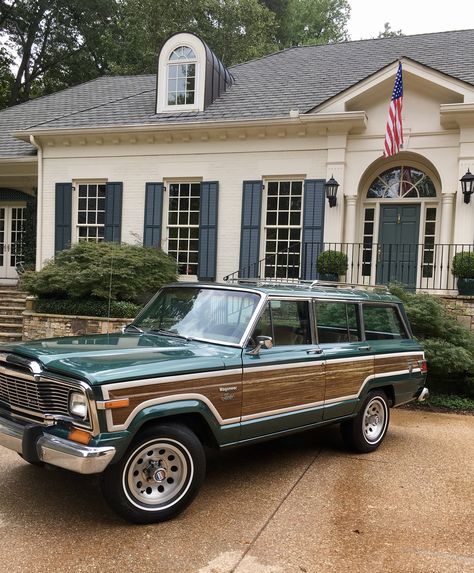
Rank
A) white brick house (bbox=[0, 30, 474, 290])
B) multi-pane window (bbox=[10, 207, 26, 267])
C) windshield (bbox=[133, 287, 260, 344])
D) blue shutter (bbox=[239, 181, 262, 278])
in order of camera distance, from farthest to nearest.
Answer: multi-pane window (bbox=[10, 207, 26, 267]) < blue shutter (bbox=[239, 181, 262, 278]) < white brick house (bbox=[0, 30, 474, 290]) < windshield (bbox=[133, 287, 260, 344])

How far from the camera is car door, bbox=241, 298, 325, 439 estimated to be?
409cm

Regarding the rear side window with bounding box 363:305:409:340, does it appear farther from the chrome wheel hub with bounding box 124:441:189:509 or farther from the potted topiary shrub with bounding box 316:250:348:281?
the potted topiary shrub with bounding box 316:250:348:281

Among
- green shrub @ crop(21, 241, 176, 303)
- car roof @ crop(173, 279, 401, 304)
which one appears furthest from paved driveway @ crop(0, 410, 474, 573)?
green shrub @ crop(21, 241, 176, 303)

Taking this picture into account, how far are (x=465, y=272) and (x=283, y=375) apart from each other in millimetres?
6651

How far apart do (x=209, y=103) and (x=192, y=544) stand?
12.0 metres

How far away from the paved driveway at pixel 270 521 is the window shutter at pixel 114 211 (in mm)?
8911

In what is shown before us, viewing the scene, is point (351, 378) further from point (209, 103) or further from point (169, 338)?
point (209, 103)

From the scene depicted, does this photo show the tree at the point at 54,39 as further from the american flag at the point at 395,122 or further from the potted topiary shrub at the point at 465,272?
the potted topiary shrub at the point at 465,272

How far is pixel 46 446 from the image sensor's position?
327 cm

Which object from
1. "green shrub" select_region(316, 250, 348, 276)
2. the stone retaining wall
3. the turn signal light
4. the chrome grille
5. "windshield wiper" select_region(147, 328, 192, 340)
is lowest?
the stone retaining wall

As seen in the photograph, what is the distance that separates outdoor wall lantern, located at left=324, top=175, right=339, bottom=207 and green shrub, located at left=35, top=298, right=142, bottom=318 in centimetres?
483

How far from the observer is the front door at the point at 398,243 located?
1150cm

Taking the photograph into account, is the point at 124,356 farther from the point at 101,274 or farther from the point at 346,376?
the point at 101,274

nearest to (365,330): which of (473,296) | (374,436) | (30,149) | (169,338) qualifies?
(374,436)
